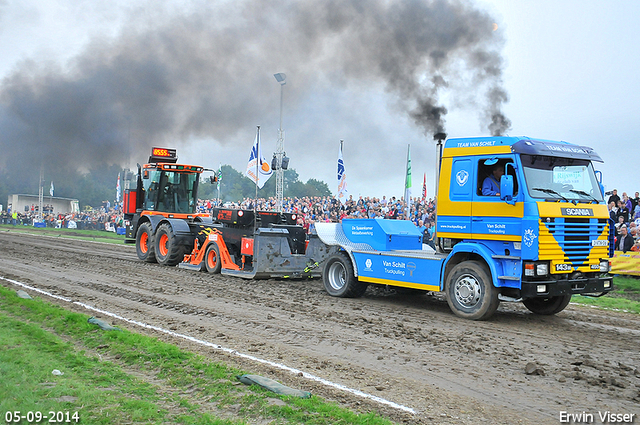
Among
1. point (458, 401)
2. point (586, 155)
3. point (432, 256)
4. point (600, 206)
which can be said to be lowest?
point (458, 401)

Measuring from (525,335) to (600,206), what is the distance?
2539 mm

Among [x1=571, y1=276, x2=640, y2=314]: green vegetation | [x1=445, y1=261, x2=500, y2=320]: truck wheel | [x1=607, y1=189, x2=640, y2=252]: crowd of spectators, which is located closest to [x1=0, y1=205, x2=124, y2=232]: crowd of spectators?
[x1=607, y1=189, x2=640, y2=252]: crowd of spectators

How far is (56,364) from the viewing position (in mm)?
5293

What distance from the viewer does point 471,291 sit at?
8.36 m

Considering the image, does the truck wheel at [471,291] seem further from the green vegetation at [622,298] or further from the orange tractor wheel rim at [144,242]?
the orange tractor wheel rim at [144,242]

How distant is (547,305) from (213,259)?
875cm

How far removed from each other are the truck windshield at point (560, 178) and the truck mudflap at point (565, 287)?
1.27 m

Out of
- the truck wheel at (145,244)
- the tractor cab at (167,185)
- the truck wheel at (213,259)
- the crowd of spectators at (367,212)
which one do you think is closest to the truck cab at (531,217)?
the crowd of spectators at (367,212)

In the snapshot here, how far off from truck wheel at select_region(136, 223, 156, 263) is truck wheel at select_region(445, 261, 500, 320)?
35.5ft

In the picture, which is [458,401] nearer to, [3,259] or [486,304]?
[486,304]

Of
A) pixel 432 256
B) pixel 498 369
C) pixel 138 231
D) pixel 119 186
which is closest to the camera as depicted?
pixel 498 369

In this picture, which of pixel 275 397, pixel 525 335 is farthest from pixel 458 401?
pixel 525 335

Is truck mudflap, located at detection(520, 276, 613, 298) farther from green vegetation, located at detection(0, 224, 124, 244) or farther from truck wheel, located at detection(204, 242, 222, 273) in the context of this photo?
green vegetation, located at detection(0, 224, 124, 244)

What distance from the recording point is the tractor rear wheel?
1412cm
